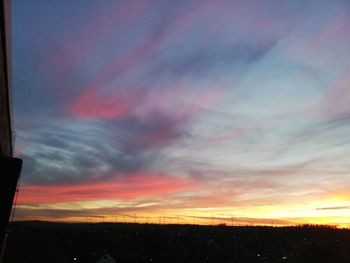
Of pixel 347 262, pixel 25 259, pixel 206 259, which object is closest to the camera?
pixel 347 262

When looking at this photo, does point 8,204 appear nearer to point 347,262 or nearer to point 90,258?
point 347,262

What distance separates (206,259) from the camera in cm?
9719

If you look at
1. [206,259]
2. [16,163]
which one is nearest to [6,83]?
[16,163]

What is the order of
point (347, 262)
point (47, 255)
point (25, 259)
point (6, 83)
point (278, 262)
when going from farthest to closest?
point (278, 262) → point (47, 255) → point (25, 259) → point (347, 262) → point (6, 83)

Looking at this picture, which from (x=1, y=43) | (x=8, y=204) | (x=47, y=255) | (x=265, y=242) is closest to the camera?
(x=1, y=43)

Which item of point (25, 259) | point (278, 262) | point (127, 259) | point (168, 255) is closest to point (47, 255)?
point (25, 259)

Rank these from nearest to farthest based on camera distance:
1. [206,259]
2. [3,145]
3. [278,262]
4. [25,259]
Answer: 1. [3,145]
2. [25,259]
3. [278,262]
4. [206,259]

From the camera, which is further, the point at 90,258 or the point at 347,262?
the point at 90,258

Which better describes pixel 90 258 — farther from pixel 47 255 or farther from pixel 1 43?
pixel 1 43

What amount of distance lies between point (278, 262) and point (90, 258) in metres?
36.9

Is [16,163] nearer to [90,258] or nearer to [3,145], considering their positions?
[3,145]

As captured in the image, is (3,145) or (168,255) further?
(168,255)

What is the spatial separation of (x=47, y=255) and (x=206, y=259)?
1387 inches

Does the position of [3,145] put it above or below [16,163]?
above
